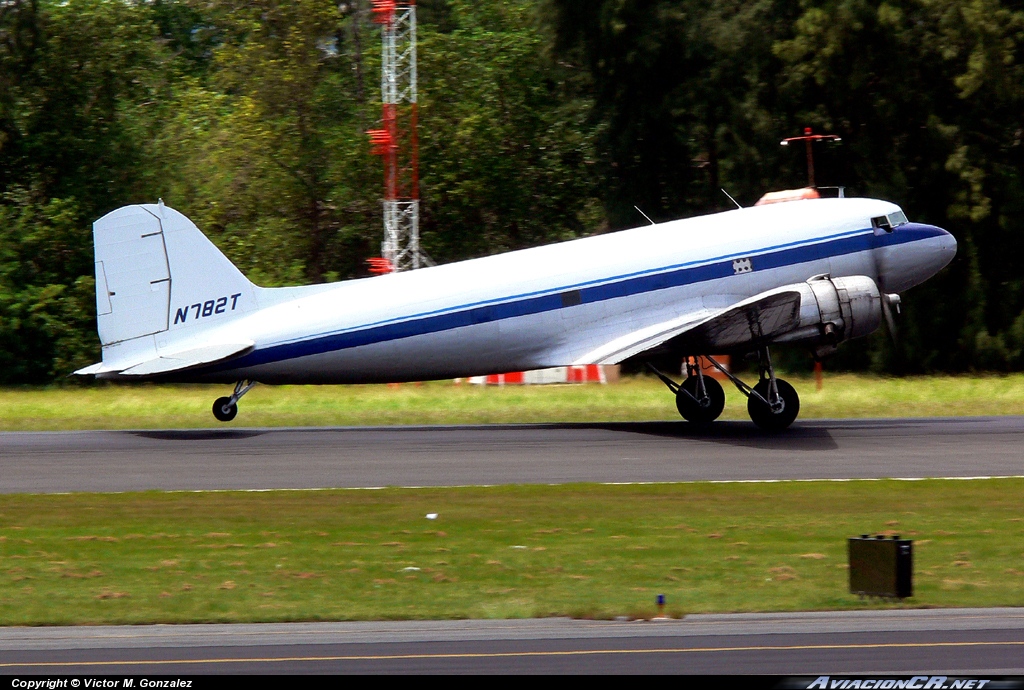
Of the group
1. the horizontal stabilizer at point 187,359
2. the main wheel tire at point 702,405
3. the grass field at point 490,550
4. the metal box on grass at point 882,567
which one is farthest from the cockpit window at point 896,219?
the metal box on grass at point 882,567

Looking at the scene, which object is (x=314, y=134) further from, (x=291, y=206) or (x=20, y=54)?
(x=20, y=54)

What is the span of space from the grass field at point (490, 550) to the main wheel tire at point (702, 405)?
24.1 feet

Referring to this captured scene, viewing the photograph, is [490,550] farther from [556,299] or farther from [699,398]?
[699,398]

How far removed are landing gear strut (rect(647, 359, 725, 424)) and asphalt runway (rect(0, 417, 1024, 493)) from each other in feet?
1.34

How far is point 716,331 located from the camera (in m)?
23.6

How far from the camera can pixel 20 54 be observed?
48.2 m

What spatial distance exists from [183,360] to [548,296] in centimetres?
732

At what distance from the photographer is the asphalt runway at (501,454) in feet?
63.0

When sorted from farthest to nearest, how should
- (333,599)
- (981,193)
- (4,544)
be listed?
(981,193) < (4,544) < (333,599)

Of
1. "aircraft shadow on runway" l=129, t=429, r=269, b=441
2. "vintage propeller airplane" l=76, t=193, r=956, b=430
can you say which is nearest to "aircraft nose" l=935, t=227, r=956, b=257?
"vintage propeller airplane" l=76, t=193, r=956, b=430

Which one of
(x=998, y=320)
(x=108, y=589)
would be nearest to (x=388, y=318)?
(x=108, y=589)

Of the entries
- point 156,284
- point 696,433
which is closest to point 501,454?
point 696,433

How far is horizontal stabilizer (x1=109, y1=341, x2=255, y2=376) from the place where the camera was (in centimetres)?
2253

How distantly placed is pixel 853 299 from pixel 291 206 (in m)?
33.8
